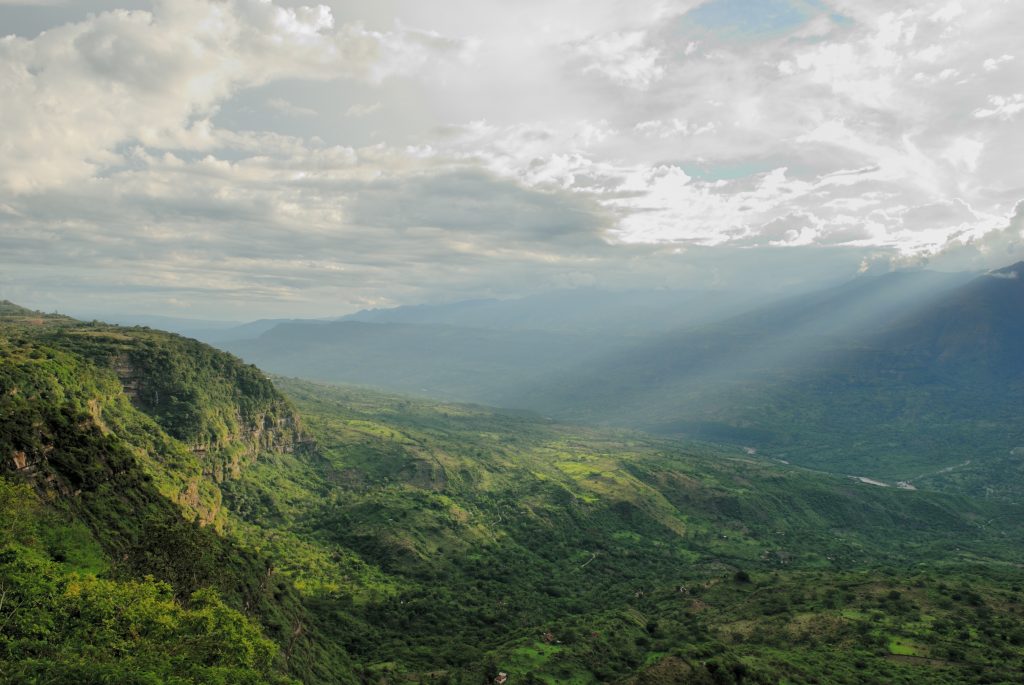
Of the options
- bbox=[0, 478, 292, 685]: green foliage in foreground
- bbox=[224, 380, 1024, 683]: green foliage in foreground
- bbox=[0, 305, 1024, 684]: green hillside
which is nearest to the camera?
bbox=[0, 478, 292, 685]: green foliage in foreground

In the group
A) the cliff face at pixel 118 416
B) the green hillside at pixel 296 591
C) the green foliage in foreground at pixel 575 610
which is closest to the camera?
the green hillside at pixel 296 591

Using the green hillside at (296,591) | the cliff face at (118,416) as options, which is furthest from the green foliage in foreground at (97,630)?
the cliff face at (118,416)

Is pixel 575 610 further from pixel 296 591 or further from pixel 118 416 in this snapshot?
pixel 118 416

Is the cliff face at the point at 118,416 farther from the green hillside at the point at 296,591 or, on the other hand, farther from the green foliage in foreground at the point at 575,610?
the green foliage in foreground at the point at 575,610

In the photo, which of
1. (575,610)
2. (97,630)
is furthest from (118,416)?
(575,610)

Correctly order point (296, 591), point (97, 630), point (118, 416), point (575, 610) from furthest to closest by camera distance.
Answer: point (575, 610)
point (118, 416)
point (296, 591)
point (97, 630)

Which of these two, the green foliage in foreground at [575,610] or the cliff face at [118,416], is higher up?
the cliff face at [118,416]

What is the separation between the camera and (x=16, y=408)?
84.5 meters

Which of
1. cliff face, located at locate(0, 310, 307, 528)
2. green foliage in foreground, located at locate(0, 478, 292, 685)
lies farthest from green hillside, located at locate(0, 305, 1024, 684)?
cliff face, located at locate(0, 310, 307, 528)

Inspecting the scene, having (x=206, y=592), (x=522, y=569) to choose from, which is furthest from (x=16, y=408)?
(x=522, y=569)

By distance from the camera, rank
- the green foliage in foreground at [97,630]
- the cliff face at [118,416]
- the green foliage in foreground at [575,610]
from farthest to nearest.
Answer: the green foliage in foreground at [575,610]
the cliff face at [118,416]
the green foliage in foreground at [97,630]

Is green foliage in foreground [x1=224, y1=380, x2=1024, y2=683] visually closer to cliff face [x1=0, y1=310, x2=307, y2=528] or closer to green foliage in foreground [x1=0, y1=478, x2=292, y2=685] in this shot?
cliff face [x1=0, y1=310, x2=307, y2=528]

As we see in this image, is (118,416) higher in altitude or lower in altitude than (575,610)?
higher

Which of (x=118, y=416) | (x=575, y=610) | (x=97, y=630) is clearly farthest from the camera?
(x=575, y=610)
